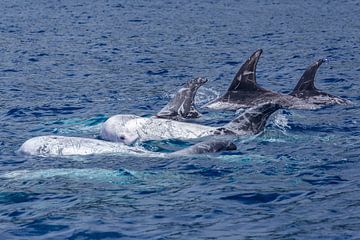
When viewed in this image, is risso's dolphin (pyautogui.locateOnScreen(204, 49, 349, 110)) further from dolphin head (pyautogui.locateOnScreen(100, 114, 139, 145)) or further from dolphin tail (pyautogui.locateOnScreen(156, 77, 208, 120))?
dolphin head (pyautogui.locateOnScreen(100, 114, 139, 145))

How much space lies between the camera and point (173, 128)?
22.4 meters

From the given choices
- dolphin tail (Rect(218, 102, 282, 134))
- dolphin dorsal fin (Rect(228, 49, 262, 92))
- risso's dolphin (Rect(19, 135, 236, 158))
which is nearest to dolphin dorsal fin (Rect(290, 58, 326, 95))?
dolphin dorsal fin (Rect(228, 49, 262, 92))

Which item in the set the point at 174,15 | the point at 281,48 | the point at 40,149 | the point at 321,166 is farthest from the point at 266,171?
the point at 174,15

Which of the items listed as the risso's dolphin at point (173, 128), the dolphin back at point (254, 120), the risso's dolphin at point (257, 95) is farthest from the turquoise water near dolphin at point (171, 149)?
the risso's dolphin at point (257, 95)

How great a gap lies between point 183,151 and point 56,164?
2.78m

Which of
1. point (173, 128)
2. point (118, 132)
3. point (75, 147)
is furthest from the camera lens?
point (173, 128)

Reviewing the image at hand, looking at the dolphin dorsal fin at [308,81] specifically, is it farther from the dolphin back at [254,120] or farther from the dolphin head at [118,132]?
the dolphin head at [118,132]

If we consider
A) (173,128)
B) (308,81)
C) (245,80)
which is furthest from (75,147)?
(308,81)

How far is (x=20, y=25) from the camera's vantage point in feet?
197

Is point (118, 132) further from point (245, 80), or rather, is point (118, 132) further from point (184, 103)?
point (245, 80)

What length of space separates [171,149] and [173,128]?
4.79ft

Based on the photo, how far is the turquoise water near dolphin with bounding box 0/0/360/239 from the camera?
575 inches

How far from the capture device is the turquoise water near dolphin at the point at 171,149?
14.6 m

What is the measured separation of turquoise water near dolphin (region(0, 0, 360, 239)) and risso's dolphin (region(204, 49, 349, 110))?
0.70 m
